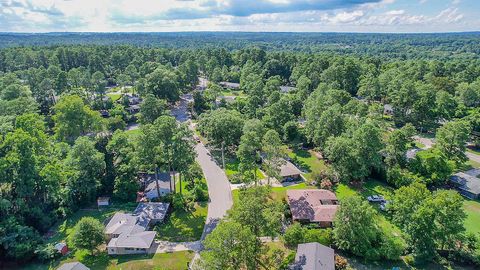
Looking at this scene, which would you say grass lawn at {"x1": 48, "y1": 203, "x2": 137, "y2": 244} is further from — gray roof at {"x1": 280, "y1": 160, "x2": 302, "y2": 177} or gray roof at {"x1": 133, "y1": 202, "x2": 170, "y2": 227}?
gray roof at {"x1": 280, "y1": 160, "x2": 302, "y2": 177}

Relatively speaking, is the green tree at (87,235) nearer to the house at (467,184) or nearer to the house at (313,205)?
the house at (313,205)

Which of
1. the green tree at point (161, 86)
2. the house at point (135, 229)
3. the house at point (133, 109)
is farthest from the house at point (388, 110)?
the house at point (133, 109)

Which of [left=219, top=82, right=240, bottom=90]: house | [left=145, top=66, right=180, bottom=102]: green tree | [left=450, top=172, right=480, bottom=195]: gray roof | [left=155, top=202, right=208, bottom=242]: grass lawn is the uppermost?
[left=145, top=66, right=180, bottom=102]: green tree

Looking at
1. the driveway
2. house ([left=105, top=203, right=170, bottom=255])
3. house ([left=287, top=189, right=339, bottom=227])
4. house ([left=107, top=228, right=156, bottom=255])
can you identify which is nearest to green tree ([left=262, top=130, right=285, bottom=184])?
house ([left=287, top=189, right=339, bottom=227])

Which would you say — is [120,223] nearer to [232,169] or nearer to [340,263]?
[232,169]

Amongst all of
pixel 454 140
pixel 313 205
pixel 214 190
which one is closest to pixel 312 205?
pixel 313 205

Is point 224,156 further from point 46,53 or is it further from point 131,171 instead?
point 46,53

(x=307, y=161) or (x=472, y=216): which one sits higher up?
(x=307, y=161)
